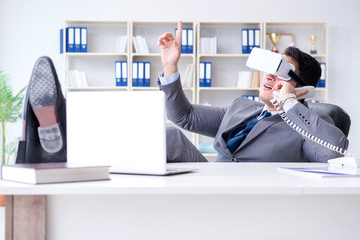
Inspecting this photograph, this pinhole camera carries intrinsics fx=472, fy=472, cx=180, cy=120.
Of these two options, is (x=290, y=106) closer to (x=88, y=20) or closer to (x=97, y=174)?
(x=97, y=174)

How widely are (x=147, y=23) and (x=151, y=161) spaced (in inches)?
168

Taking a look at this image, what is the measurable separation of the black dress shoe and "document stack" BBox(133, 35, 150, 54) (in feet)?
12.9

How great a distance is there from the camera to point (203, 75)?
5.19 metres

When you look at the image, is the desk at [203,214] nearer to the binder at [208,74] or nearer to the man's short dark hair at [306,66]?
the man's short dark hair at [306,66]

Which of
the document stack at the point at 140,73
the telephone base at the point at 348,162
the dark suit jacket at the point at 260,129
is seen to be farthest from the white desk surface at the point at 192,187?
the document stack at the point at 140,73

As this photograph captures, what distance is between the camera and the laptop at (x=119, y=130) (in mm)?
1167

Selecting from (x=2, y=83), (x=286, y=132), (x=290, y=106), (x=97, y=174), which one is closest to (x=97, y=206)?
(x=97, y=174)

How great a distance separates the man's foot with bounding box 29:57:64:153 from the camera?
1256 millimetres

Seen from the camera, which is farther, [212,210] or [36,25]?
[36,25]

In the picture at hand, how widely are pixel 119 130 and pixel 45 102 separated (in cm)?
25

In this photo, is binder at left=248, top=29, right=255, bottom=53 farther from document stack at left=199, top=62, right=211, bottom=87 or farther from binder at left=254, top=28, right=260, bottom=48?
document stack at left=199, top=62, right=211, bottom=87

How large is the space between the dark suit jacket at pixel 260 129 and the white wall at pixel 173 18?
3.08 metres

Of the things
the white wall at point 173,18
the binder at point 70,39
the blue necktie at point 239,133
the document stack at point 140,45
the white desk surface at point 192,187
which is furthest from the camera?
the white wall at point 173,18

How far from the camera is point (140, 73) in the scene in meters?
5.15
